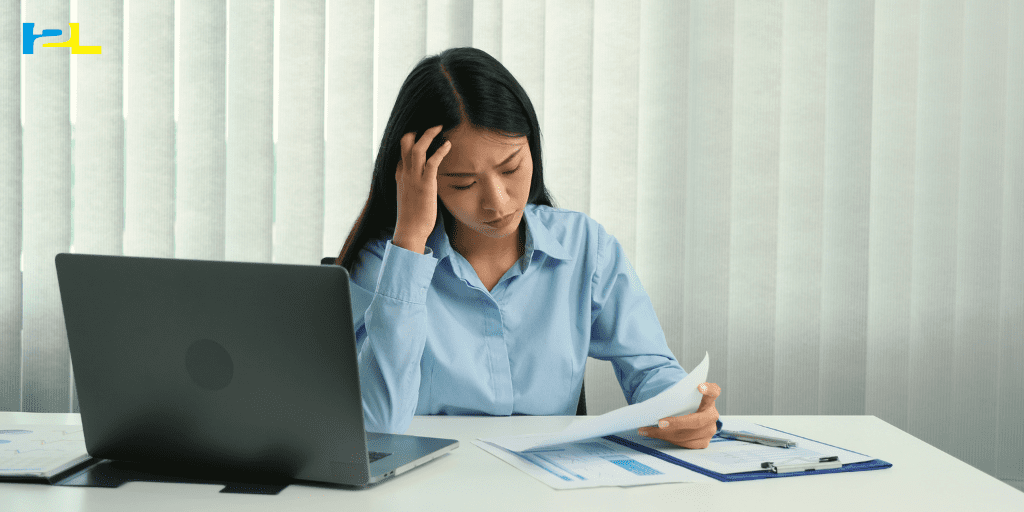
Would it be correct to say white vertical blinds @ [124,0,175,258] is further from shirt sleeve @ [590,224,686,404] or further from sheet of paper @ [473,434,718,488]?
sheet of paper @ [473,434,718,488]

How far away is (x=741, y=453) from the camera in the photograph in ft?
2.94

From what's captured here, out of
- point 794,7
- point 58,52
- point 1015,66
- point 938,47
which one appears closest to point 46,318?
point 58,52

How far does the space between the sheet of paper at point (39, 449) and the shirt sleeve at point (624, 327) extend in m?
0.82

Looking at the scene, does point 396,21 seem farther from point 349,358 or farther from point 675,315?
point 349,358

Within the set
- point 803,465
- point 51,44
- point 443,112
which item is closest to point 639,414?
point 803,465

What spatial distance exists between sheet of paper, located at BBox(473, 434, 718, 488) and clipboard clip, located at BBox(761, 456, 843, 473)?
73mm

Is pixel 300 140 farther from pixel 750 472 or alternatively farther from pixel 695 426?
pixel 750 472

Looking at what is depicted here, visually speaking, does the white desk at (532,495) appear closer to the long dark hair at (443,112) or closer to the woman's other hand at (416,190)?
the woman's other hand at (416,190)

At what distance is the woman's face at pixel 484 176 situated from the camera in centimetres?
116

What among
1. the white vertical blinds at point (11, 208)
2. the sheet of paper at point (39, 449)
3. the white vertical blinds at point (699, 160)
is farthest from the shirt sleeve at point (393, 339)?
the white vertical blinds at point (11, 208)

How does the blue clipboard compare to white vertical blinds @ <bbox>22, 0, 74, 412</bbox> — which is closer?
the blue clipboard

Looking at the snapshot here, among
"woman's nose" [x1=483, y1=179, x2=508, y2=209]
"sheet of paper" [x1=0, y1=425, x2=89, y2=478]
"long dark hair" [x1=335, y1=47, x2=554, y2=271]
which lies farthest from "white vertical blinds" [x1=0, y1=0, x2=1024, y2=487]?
"sheet of paper" [x1=0, y1=425, x2=89, y2=478]

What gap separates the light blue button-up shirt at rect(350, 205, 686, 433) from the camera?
1.27 metres

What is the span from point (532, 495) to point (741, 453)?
0.96 feet
